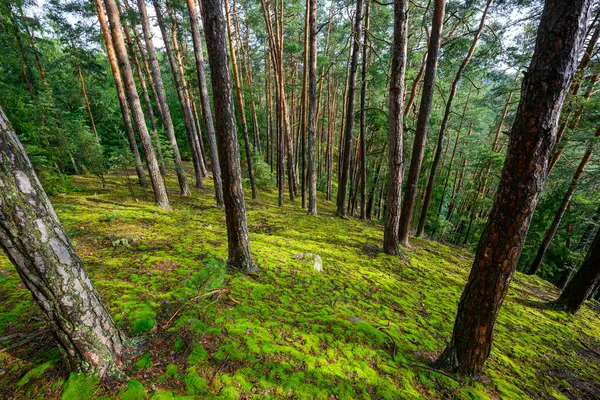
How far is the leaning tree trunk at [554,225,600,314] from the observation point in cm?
480

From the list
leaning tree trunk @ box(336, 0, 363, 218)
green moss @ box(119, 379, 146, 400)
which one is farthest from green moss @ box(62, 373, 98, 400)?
leaning tree trunk @ box(336, 0, 363, 218)

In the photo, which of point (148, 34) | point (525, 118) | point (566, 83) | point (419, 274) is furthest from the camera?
point (148, 34)

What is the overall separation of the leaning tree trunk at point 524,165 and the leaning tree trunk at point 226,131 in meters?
3.21

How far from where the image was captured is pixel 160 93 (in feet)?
33.2

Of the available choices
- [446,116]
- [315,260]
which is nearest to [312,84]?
[446,116]

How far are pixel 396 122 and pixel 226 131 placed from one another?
14.2 feet

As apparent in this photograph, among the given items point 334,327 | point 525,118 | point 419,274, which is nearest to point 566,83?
point 525,118

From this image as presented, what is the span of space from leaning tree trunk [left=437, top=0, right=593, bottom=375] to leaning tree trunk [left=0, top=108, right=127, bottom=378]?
354 cm

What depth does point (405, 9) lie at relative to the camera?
5.12 metres

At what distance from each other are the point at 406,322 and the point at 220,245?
402 centimetres

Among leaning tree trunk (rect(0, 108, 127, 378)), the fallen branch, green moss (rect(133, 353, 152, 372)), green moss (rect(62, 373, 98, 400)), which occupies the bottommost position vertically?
the fallen branch

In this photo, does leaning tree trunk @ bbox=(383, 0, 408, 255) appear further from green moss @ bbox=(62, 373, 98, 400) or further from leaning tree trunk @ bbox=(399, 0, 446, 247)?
green moss @ bbox=(62, 373, 98, 400)

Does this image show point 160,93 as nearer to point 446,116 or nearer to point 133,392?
point 133,392

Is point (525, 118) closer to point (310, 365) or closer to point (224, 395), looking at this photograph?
point (310, 365)
